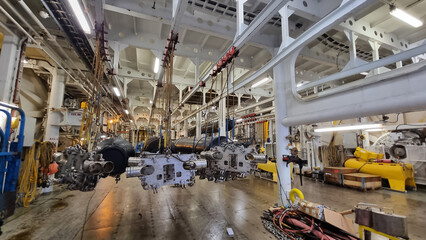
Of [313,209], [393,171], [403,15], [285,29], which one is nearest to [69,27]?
[285,29]

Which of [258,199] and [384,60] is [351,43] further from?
[258,199]

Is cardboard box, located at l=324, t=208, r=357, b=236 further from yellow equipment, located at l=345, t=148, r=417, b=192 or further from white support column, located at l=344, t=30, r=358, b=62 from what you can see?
yellow equipment, located at l=345, t=148, r=417, b=192

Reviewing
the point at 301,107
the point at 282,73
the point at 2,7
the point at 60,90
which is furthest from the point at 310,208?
the point at 60,90

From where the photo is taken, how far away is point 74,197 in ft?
14.4

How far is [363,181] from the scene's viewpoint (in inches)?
209

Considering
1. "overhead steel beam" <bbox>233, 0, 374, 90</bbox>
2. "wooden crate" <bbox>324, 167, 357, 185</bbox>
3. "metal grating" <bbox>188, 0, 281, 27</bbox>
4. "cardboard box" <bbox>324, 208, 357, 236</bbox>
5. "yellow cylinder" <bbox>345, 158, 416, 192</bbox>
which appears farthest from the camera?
"wooden crate" <bbox>324, 167, 357, 185</bbox>

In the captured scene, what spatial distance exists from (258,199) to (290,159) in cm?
169

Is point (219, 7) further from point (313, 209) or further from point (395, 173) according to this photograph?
point (395, 173)

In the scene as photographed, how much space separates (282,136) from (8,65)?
212 inches

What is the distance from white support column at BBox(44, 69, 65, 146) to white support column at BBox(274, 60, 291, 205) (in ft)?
18.8

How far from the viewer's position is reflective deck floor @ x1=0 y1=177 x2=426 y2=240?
2.68 metres

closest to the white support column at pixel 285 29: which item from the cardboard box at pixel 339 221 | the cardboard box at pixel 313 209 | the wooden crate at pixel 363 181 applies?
the cardboard box at pixel 313 209

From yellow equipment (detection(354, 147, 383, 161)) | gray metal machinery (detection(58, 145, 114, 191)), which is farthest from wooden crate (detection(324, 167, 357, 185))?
gray metal machinery (detection(58, 145, 114, 191))

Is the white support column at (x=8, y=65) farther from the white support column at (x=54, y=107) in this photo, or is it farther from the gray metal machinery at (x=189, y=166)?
the gray metal machinery at (x=189, y=166)
